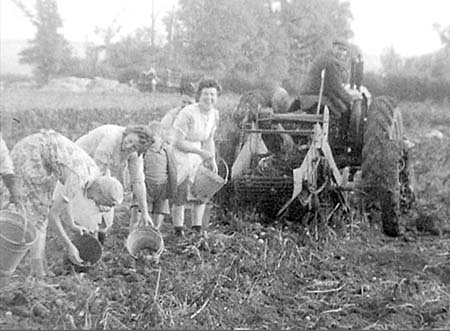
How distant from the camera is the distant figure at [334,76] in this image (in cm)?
679

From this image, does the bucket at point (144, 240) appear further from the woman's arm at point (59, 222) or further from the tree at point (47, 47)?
the tree at point (47, 47)

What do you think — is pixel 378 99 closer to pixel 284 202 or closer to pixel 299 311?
pixel 284 202

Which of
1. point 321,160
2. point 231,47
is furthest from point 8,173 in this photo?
point 231,47

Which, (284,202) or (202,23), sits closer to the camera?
(284,202)

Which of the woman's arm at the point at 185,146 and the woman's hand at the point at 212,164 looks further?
the woman's hand at the point at 212,164

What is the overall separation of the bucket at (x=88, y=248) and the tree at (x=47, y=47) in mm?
3925

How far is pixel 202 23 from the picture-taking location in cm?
1650

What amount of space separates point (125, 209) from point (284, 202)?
1733mm

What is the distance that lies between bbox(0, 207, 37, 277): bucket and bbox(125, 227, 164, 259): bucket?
835 millimetres

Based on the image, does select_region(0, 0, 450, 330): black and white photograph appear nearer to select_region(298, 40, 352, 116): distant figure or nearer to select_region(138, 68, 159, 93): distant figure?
select_region(298, 40, 352, 116): distant figure

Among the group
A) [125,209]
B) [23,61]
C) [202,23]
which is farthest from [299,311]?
[202,23]

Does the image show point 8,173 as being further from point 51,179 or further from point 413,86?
point 413,86

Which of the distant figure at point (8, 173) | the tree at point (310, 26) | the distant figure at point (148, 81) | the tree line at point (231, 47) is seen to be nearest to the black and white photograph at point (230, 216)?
the distant figure at point (8, 173)

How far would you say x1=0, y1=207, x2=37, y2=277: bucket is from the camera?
3.76 m
